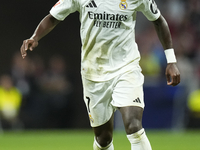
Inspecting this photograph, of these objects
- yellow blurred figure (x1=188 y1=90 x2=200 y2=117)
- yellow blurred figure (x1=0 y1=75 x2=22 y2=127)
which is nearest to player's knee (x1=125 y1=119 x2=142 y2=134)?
yellow blurred figure (x1=188 y1=90 x2=200 y2=117)

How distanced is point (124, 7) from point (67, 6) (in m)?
0.68

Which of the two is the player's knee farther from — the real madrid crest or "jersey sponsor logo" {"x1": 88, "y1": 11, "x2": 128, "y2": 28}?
the real madrid crest

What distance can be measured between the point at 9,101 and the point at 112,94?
8.57 meters

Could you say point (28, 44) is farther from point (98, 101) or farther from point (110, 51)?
point (98, 101)

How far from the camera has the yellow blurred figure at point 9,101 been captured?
13.3 metres

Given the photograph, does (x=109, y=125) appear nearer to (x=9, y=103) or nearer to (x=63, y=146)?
(x=63, y=146)

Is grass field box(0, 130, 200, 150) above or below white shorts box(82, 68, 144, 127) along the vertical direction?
below

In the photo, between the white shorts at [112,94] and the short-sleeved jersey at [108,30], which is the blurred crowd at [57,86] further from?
the short-sleeved jersey at [108,30]

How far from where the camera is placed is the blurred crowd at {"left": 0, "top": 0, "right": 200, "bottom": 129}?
41.1ft

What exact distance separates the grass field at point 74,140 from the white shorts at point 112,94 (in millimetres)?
3469

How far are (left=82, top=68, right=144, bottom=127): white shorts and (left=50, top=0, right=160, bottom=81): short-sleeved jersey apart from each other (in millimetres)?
87

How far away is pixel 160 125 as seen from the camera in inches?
496

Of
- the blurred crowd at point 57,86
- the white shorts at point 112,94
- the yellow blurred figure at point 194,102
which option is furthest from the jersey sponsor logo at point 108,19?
the yellow blurred figure at point 194,102

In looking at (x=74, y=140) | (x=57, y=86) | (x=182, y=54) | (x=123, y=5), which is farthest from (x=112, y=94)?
(x=57, y=86)
